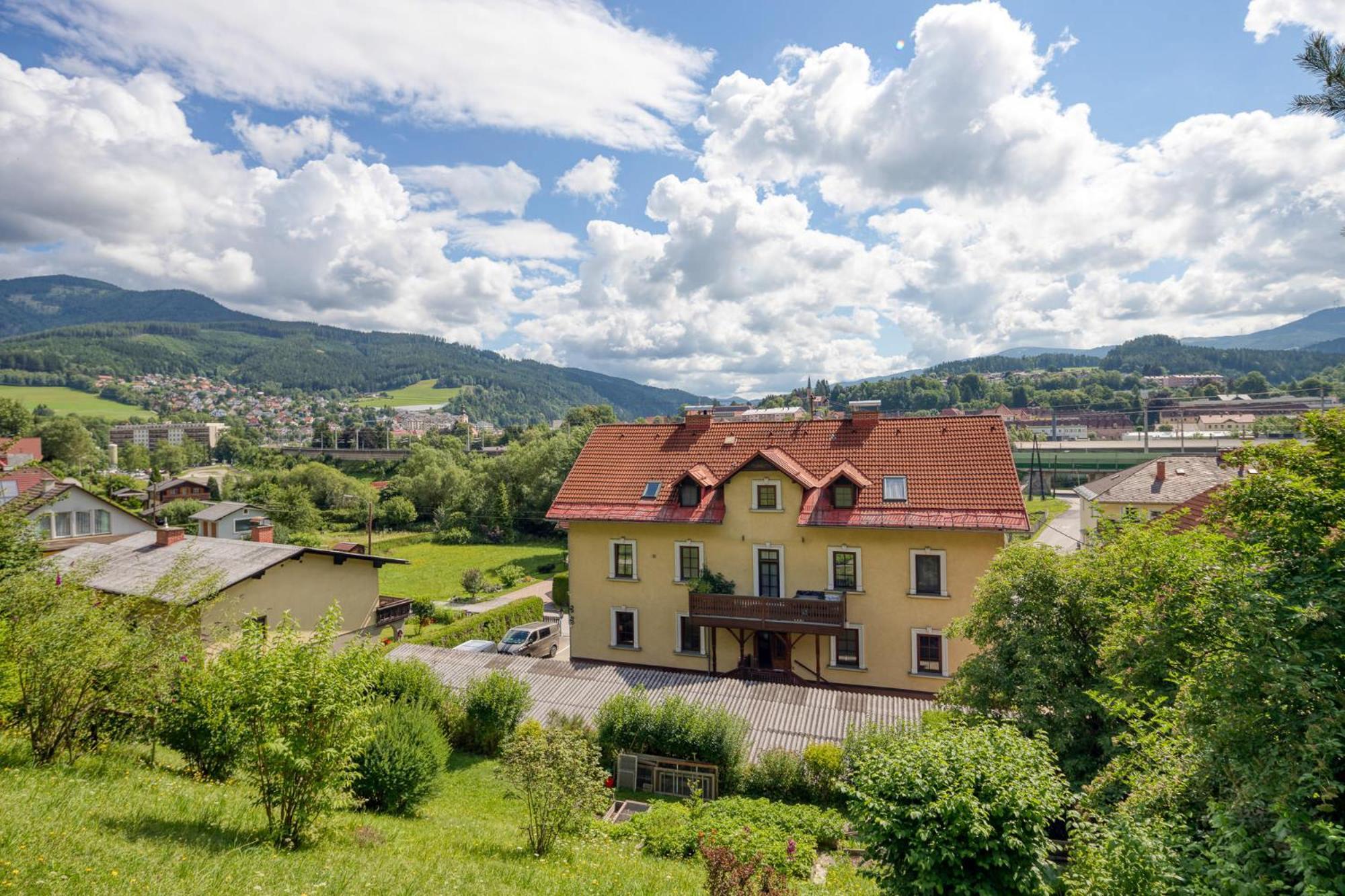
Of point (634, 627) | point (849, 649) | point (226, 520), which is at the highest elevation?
point (226, 520)

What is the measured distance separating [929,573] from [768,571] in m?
5.47

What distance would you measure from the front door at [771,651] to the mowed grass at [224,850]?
11489mm

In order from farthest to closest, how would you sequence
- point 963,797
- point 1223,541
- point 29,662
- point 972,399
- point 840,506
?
1. point 972,399
2. point 840,506
3. point 29,662
4. point 1223,541
5. point 963,797

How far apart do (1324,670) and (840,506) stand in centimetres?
1684

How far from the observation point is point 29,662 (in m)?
10.2

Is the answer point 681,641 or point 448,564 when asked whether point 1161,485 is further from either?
point 448,564

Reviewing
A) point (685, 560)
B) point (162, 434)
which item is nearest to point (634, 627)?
point (685, 560)

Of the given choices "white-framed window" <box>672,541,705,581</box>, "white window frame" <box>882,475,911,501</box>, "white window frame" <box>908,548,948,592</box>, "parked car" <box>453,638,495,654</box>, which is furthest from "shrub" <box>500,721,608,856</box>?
"parked car" <box>453,638,495,654</box>

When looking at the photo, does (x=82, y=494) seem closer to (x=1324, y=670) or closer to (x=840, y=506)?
(x=840, y=506)

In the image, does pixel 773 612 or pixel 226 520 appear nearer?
pixel 773 612

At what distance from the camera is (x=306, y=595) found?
2509 cm

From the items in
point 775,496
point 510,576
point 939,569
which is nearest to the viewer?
point 939,569

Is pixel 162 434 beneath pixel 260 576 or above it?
above

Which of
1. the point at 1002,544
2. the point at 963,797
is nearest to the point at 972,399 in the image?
the point at 1002,544
